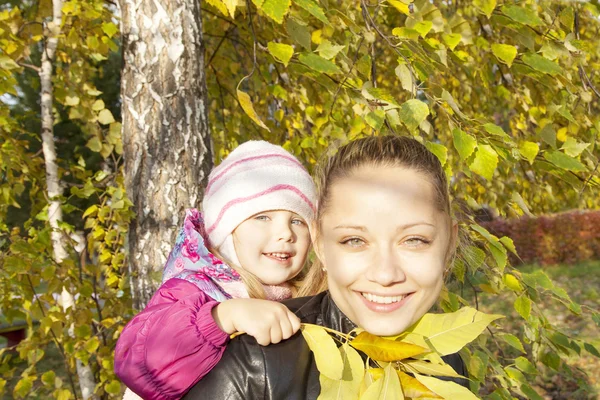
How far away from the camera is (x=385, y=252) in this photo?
96 cm

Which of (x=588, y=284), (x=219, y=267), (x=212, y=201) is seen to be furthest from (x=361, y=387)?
(x=588, y=284)

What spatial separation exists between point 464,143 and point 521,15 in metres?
0.49

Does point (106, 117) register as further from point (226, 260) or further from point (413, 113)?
point (413, 113)

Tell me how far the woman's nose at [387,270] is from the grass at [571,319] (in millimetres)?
1609

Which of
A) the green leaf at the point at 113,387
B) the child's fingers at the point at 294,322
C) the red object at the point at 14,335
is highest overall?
the child's fingers at the point at 294,322

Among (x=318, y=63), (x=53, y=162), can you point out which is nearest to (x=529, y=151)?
(x=318, y=63)

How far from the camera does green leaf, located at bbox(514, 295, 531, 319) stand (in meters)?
1.63

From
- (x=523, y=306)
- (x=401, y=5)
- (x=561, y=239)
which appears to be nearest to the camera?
(x=401, y=5)

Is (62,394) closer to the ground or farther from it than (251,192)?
closer to the ground

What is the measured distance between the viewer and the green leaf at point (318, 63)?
1.42 metres

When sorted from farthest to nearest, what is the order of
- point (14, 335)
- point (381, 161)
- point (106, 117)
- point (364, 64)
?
point (14, 335) < point (106, 117) < point (364, 64) < point (381, 161)

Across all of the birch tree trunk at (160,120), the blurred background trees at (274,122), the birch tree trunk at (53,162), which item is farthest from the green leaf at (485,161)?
the birch tree trunk at (53,162)

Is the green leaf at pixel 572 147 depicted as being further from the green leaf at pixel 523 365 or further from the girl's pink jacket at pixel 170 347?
the girl's pink jacket at pixel 170 347

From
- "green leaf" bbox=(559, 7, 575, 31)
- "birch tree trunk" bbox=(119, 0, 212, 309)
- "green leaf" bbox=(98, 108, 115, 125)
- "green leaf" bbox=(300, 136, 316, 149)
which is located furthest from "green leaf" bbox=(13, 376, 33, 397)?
"green leaf" bbox=(559, 7, 575, 31)
